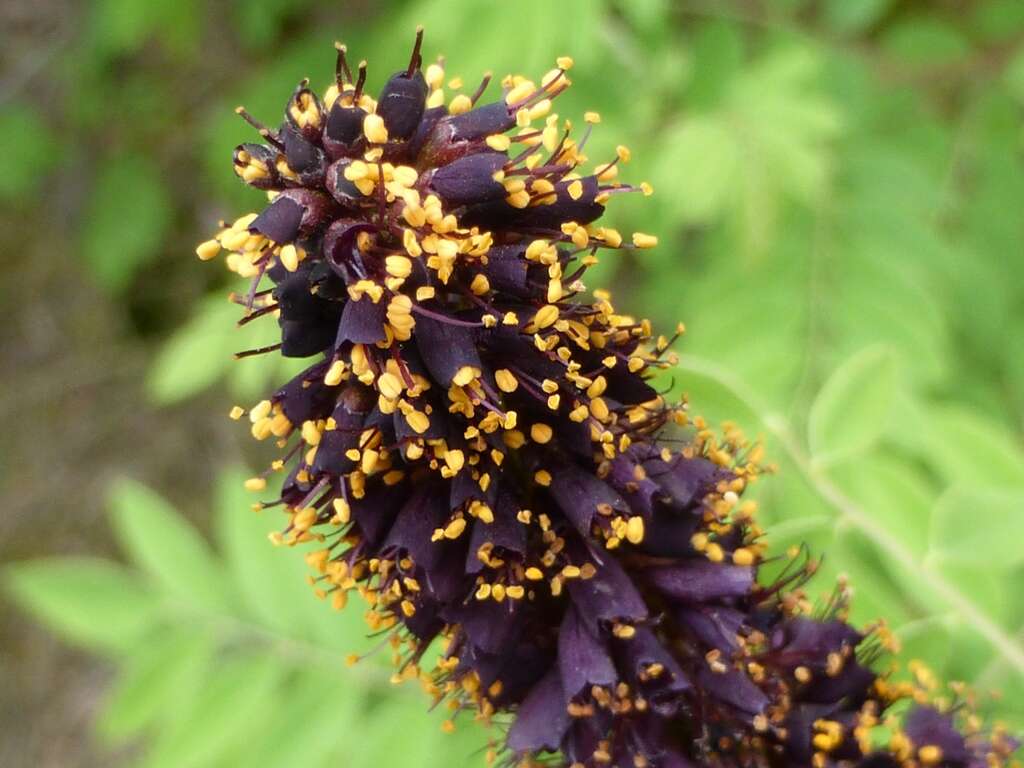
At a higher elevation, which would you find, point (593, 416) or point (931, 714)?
point (593, 416)

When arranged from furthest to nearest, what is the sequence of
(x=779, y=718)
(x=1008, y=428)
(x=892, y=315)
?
(x=1008, y=428), (x=892, y=315), (x=779, y=718)

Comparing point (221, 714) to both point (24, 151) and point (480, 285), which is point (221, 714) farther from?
point (24, 151)

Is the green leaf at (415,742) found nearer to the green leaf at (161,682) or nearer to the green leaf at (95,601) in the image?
the green leaf at (161,682)

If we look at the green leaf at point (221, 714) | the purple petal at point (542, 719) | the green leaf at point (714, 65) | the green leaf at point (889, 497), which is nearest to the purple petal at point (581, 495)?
the purple petal at point (542, 719)

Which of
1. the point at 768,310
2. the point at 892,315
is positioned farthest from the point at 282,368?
the point at 892,315

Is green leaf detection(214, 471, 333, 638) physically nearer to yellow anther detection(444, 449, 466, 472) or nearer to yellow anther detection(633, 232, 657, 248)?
yellow anther detection(444, 449, 466, 472)

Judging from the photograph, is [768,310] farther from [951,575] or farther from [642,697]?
[642,697]

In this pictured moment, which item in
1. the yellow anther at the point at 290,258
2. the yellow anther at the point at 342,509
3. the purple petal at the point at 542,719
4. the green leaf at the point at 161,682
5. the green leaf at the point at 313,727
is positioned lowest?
the purple petal at the point at 542,719
